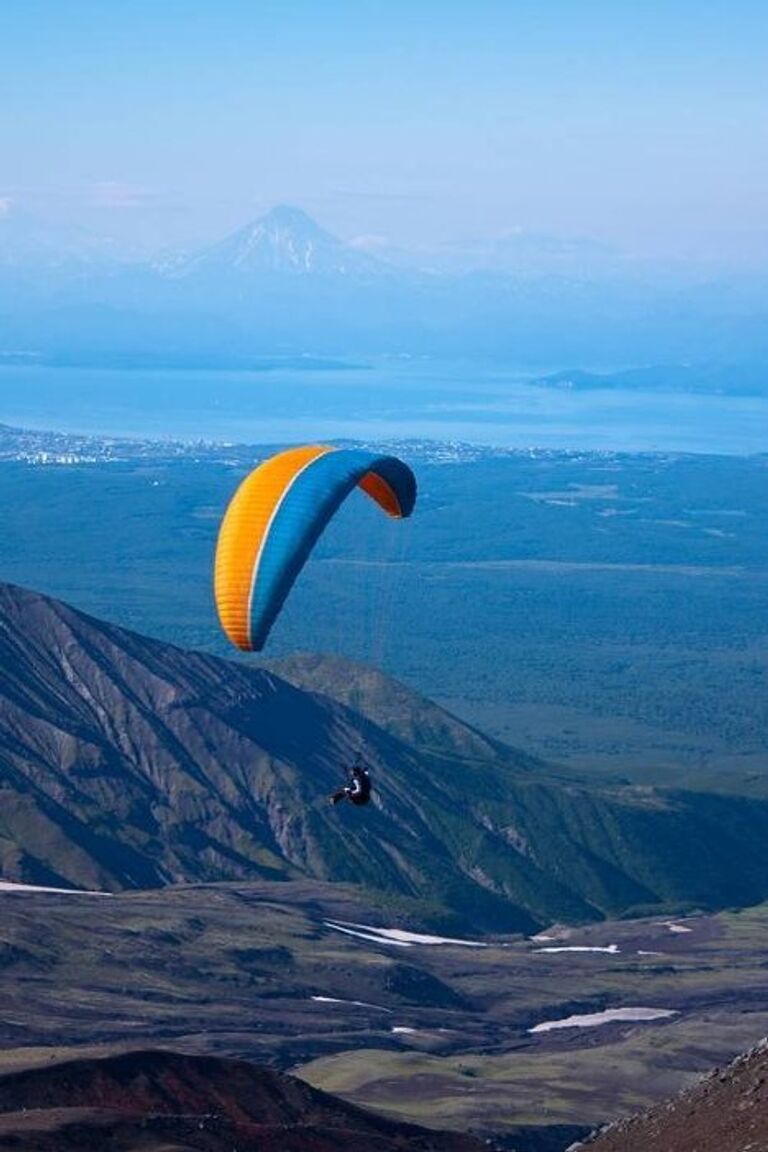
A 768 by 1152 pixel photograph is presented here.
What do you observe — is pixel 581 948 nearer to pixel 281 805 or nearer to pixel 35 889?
pixel 281 805

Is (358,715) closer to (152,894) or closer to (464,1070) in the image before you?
(152,894)

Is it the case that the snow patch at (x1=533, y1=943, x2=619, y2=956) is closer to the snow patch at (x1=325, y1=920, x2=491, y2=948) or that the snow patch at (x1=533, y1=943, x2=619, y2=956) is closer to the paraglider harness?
the snow patch at (x1=325, y1=920, x2=491, y2=948)

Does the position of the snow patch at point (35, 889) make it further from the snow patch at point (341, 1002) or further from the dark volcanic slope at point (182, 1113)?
the dark volcanic slope at point (182, 1113)

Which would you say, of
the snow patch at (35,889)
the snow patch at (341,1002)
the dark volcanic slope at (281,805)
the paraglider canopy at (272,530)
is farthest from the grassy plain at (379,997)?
the paraglider canopy at (272,530)

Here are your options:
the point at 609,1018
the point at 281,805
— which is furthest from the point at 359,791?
the point at 281,805

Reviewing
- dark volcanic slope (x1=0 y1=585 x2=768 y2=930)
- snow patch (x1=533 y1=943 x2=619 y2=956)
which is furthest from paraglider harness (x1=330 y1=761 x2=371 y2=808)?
dark volcanic slope (x1=0 y1=585 x2=768 y2=930)

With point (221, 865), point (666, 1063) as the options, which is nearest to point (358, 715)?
point (221, 865)
